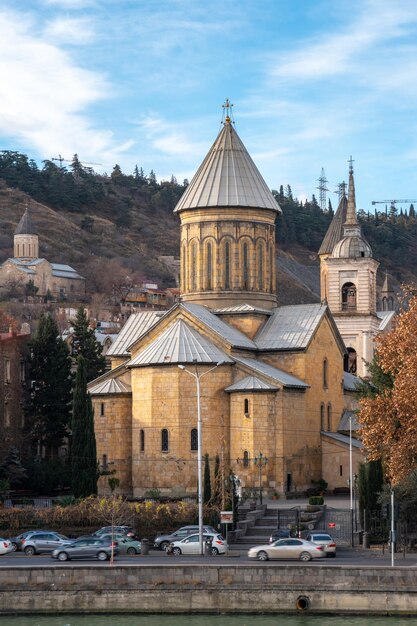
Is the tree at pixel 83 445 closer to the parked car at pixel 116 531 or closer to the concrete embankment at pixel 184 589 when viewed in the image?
the parked car at pixel 116 531

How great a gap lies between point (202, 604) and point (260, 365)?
24.3 m

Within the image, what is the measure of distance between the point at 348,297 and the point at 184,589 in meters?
47.5

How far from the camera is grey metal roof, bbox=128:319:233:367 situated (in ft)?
186

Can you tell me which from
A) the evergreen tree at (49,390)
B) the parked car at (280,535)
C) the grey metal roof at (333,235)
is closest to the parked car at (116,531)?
the parked car at (280,535)

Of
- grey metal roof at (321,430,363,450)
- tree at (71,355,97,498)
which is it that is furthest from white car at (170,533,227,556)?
grey metal roof at (321,430,363,450)

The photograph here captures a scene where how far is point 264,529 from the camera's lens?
48.5 metres

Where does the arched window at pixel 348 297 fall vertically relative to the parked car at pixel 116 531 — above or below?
above

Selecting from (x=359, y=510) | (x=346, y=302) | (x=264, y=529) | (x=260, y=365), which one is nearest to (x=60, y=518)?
(x=264, y=529)

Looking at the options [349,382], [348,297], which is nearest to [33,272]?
[348,297]

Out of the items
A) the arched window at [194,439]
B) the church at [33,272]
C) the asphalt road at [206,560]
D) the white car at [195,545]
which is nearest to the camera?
the asphalt road at [206,560]

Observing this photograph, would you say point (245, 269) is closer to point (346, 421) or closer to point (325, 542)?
point (346, 421)

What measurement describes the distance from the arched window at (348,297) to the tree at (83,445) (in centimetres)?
2887

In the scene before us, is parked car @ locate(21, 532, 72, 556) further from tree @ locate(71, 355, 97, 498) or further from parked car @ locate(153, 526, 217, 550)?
tree @ locate(71, 355, 97, 498)

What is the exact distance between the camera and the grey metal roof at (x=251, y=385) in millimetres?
56156
